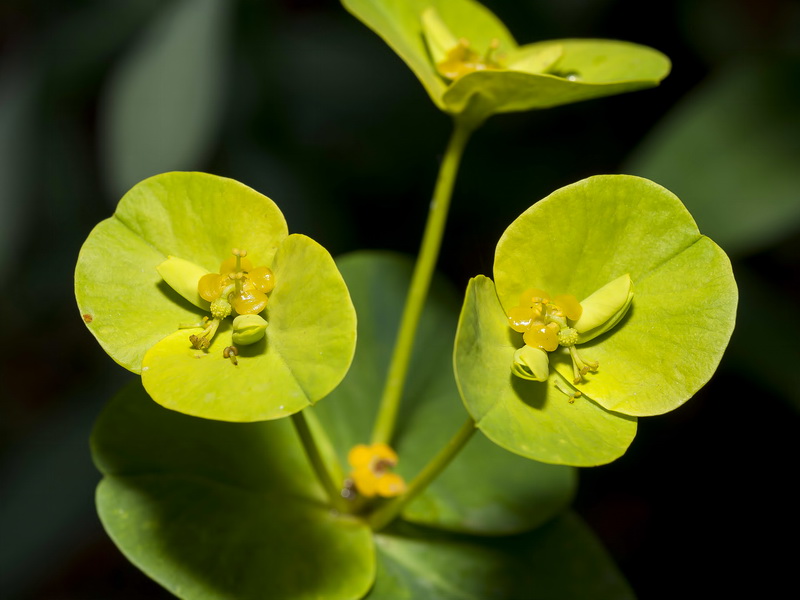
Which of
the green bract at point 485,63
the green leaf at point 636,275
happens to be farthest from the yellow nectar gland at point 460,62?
the green leaf at point 636,275

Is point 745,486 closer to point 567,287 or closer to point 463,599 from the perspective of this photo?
point 463,599

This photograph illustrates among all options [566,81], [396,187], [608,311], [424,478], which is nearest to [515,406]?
[608,311]

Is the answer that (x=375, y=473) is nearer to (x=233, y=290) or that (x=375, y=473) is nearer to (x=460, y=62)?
(x=233, y=290)

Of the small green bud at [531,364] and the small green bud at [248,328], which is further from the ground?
the small green bud at [248,328]

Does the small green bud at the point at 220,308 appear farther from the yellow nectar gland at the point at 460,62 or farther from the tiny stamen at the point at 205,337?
the yellow nectar gland at the point at 460,62

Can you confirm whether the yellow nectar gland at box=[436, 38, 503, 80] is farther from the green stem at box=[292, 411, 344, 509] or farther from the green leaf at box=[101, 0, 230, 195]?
the green leaf at box=[101, 0, 230, 195]

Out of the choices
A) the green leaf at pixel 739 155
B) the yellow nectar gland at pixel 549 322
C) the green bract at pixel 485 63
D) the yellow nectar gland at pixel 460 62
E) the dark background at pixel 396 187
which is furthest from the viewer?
the dark background at pixel 396 187
